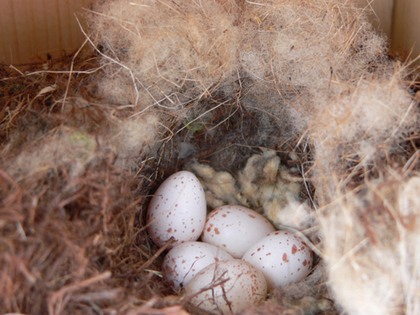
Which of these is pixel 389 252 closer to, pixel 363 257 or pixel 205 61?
pixel 363 257

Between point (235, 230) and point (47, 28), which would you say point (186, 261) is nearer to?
point (235, 230)

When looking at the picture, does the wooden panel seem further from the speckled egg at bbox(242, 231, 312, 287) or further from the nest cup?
the speckled egg at bbox(242, 231, 312, 287)

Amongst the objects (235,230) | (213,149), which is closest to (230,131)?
(213,149)

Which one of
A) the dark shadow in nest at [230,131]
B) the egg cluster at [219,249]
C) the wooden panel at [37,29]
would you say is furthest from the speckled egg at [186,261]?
the wooden panel at [37,29]

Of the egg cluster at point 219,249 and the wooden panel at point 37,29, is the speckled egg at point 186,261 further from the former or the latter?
the wooden panel at point 37,29

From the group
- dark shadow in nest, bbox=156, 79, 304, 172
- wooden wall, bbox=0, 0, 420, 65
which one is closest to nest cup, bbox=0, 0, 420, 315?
dark shadow in nest, bbox=156, 79, 304, 172

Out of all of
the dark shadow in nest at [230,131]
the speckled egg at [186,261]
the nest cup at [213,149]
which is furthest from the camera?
the dark shadow in nest at [230,131]
